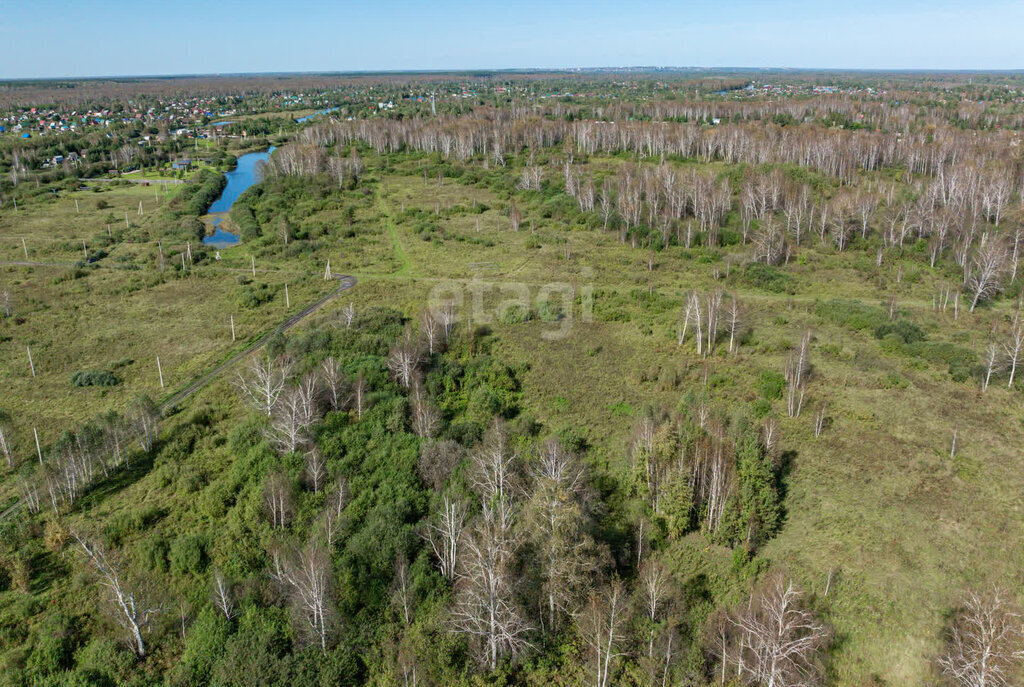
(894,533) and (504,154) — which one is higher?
(504,154)

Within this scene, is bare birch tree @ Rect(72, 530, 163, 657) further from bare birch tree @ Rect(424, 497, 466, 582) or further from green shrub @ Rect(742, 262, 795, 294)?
green shrub @ Rect(742, 262, 795, 294)

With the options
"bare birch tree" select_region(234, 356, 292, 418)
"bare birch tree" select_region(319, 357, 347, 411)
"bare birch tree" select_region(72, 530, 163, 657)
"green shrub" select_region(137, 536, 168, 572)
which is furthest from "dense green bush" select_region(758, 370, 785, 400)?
"bare birch tree" select_region(72, 530, 163, 657)

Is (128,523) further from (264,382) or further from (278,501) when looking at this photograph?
(264,382)

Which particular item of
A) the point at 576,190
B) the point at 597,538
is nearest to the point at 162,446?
the point at 597,538

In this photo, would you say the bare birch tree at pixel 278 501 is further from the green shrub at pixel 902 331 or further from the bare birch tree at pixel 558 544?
the green shrub at pixel 902 331

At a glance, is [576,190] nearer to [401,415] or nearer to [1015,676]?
[401,415]

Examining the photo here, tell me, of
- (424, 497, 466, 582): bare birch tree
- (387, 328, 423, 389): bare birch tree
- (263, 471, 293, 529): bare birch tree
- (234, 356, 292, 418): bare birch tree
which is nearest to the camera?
(424, 497, 466, 582): bare birch tree

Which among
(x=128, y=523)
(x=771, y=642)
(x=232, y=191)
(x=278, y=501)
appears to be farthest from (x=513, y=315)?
(x=232, y=191)

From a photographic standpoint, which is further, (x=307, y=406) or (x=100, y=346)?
(x=100, y=346)
